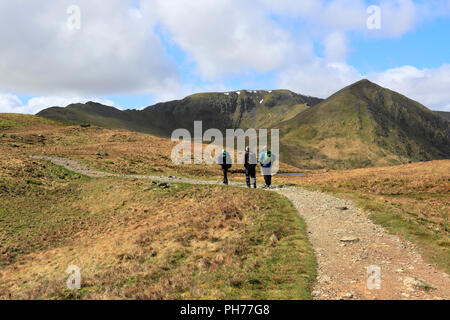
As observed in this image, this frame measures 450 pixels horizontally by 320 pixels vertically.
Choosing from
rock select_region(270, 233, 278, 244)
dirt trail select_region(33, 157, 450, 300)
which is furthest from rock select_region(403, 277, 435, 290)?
rock select_region(270, 233, 278, 244)

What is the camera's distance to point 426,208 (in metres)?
24.5

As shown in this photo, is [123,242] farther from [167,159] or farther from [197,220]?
[167,159]

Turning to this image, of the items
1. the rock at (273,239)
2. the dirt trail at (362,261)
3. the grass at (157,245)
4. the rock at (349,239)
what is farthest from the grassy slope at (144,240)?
the rock at (349,239)

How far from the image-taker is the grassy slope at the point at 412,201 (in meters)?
13.6

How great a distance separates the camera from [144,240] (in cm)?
1645

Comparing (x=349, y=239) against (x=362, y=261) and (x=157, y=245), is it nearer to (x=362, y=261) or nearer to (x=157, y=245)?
(x=362, y=261)

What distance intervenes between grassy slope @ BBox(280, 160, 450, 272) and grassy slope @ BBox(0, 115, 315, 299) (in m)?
5.04

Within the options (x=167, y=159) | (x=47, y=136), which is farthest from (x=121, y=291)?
(x=47, y=136)

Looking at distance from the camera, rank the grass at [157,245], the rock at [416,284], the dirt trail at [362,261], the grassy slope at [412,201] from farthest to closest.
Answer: the grassy slope at [412,201] < the grass at [157,245] < the rock at [416,284] < the dirt trail at [362,261]

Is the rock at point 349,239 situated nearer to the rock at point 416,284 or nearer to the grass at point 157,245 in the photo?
the grass at point 157,245

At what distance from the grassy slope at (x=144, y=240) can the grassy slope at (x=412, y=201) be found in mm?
5037

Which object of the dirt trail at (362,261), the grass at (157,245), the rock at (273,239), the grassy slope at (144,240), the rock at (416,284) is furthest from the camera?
the rock at (273,239)

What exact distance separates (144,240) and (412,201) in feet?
81.0
